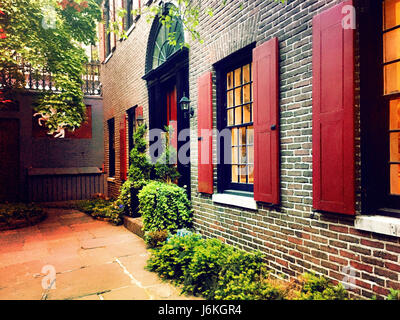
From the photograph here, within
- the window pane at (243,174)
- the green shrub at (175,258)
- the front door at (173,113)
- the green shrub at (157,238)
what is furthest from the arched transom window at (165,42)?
the green shrub at (175,258)

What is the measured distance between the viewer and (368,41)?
111 inches

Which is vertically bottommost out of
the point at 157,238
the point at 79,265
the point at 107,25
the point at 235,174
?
the point at 79,265

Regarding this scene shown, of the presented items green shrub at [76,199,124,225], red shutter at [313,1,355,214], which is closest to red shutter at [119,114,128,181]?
green shrub at [76,199,124,225]

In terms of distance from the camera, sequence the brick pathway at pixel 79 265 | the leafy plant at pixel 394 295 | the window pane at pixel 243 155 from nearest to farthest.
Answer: the leafy plant at pixel 394 295
the brick pathway at pixel 79 265
the window pane at pixel 243 155

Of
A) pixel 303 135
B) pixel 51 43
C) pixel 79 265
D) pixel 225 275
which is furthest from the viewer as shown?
pixel 51 43

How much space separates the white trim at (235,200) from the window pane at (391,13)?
98.5 inches

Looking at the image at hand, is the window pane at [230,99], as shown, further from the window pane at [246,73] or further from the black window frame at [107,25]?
the black window frame at [107,25]

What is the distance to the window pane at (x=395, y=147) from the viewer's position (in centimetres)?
278

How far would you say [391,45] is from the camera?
9.12ft

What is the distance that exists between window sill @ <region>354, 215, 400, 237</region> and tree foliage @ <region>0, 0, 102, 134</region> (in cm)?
857

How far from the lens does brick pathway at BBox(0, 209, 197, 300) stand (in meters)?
3.76

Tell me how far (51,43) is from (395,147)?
9.27 meters

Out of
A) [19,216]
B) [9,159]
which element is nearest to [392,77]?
[19,216]

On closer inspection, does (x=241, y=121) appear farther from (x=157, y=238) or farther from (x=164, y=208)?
(x=157, y=238)
